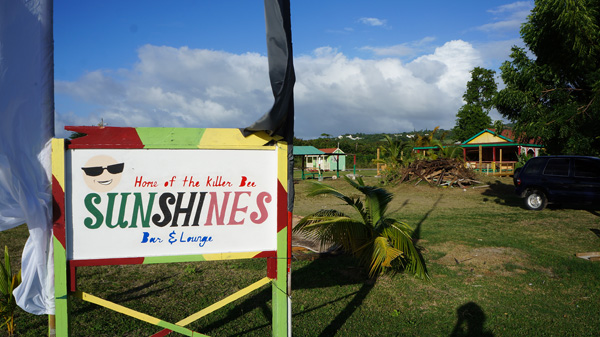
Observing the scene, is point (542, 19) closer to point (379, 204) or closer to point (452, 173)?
point (452, 173)

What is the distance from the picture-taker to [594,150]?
48.9 ft

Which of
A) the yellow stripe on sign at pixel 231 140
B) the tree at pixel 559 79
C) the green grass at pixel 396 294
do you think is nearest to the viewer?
the yellow stripe on sign at pixel 231 140

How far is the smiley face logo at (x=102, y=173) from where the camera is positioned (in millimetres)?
2881

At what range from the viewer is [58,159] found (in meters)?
2.78

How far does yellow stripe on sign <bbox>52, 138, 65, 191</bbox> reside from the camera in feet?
9.07

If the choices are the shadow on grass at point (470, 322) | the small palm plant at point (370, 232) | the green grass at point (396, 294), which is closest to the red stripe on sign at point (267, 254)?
the green grass at point (396, 294)

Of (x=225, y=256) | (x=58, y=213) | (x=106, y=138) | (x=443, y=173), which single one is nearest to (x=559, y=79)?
(x=443, y=173)

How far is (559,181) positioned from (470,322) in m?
10.3

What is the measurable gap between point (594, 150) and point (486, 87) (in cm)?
3105

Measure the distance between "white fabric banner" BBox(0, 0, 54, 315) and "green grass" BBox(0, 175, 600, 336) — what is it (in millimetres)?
2005

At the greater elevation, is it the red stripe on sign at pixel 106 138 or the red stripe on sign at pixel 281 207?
the red stripe on sign at pixel 106 138

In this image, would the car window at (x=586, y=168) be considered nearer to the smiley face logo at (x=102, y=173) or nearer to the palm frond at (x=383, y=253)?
the palm frond at (x=383, y=253)

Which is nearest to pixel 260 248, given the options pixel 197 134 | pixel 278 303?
pixel 278 303

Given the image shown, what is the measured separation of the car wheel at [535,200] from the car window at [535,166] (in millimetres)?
685
